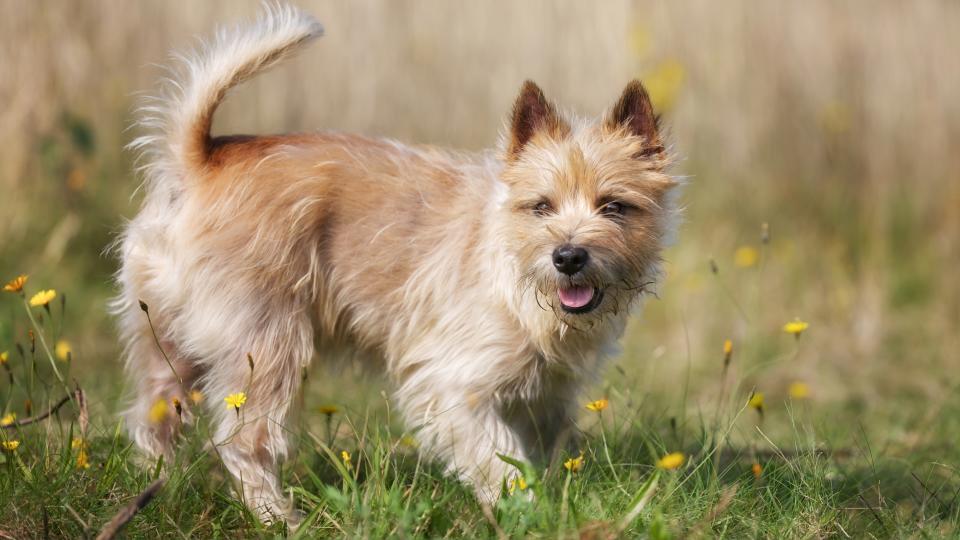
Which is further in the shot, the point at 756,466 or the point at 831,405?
the point at 831,405

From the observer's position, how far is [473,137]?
7.49m

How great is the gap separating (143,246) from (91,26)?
11.9 feet

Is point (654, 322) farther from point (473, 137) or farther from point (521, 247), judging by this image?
point (521, 247)

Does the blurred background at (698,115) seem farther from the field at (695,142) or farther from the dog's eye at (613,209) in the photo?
the dog's eye at (613,209)

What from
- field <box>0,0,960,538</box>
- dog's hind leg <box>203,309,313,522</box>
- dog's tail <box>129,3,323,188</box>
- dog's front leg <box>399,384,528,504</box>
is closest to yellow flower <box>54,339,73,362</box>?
field <box>0,0,960,538</box>

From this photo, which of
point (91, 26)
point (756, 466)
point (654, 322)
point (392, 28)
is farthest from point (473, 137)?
point (756, 466)

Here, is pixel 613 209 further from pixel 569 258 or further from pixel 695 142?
pixel 695 142

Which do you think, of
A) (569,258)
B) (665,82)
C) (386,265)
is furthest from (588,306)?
(665,82)

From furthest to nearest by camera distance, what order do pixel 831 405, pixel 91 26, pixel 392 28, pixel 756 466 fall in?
pixel 392 28 < pixel 91 26 < pixel 831 405 < pixel 756 466

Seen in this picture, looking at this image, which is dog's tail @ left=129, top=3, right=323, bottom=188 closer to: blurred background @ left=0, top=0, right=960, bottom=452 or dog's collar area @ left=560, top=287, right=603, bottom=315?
dog's collar area @ left=560, top=287, right=603, bottom=315

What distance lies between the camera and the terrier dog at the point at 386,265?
3.70 metres

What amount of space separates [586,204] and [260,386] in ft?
4.54

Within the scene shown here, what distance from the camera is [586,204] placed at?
3.69 metres

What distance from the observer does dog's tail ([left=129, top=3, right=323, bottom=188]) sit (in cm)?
380
